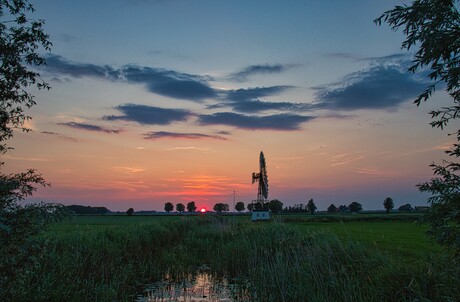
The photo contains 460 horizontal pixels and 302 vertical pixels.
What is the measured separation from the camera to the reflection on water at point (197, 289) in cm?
1523

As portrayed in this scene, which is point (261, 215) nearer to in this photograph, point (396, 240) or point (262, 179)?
point (262, 179)

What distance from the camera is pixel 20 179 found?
7559mm

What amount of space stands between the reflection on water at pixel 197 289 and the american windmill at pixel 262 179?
73.8 metres

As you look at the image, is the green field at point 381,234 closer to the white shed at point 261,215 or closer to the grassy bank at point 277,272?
the grassy bank at point 277,272

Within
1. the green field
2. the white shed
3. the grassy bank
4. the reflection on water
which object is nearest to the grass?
the green field

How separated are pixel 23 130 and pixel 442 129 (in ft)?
32.5

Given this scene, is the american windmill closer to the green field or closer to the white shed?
the white shed

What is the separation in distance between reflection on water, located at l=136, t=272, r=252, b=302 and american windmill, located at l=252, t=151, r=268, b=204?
7378 centimetres

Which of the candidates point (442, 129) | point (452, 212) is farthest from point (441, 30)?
point (452, 212)

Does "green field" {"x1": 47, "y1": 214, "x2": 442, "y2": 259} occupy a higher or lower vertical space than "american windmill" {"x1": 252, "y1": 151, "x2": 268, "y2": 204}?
lower

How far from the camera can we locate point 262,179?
96375 mm

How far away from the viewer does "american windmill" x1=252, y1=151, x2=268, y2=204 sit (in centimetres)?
9344

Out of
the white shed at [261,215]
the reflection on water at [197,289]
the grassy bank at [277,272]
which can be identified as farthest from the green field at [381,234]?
the white shed at [261,215]

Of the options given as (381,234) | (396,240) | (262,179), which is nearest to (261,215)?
(262,179)
